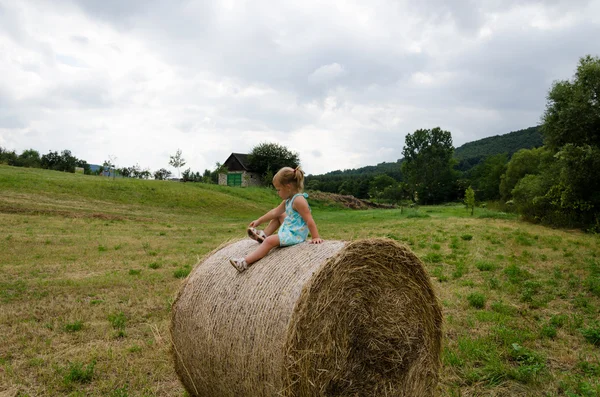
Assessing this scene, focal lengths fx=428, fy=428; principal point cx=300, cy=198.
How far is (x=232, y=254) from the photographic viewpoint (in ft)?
15.8

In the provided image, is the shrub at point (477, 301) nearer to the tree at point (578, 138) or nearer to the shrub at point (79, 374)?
the shrub at point (79, 374)

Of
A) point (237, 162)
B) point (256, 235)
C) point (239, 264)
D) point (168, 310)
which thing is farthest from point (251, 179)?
point (239, 264)

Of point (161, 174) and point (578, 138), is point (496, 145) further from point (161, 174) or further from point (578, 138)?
point (578, 138)

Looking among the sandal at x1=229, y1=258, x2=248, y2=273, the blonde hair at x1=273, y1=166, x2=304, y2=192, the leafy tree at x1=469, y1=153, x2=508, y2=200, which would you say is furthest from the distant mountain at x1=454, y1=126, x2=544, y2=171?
the sandal at x1=229, y1=258, x2=248, y2=273

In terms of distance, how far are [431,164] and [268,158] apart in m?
37.8

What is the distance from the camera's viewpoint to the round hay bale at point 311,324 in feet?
12.3

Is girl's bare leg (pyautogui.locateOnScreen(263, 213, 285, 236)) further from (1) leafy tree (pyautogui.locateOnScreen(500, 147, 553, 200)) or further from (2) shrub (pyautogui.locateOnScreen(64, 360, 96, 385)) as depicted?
(1) leafy tree (pyautogui.locateOnScreen(500, 147, 553, 200))

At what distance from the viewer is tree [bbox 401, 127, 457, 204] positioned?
291 ft

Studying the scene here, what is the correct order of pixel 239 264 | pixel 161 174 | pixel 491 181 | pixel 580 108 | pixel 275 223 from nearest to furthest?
pixel 239 264
pixel 275 223
pixel 580 108
pixel 161 174
pixel 491 181

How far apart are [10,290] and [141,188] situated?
33820mm

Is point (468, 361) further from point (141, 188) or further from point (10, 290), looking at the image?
point (141, 188)

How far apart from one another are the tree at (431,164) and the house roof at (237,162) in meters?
34.6

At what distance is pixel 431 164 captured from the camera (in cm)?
8988

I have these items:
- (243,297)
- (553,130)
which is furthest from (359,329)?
(553,130)
